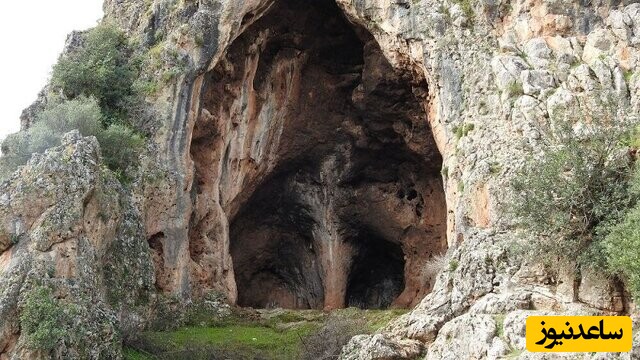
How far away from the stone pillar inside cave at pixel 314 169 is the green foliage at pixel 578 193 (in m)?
11.3

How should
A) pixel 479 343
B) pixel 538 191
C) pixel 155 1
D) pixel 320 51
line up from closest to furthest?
pixel 479 343 → pixel 538 191 → pixel 155 1 → pixel 320 51

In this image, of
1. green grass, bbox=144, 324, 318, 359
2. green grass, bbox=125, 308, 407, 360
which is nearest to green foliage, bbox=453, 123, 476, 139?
green grass, bbox=125, 308, 407, 360

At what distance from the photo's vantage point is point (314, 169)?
37.4m

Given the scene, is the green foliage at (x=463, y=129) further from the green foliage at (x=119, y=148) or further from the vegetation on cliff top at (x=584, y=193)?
the green foliage at (x=119, y=148)

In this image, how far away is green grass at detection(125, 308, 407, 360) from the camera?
2336 centimetres

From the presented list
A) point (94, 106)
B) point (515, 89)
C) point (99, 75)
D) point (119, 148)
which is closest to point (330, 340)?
point (515, 89)

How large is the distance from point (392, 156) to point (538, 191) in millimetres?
17808

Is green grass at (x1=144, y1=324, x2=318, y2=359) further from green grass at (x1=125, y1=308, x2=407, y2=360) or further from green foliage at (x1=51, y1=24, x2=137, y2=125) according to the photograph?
green foliage at (x1=51, y1=24, x2=137, y2=125)

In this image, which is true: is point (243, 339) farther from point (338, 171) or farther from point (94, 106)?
point (338, 171)

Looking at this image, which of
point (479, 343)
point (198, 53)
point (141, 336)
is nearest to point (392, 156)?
point (198, 53)

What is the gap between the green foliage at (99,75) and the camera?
29141mm

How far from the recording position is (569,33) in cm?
2480

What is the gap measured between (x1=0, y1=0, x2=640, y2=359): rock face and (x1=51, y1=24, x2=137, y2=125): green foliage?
1.69 meters

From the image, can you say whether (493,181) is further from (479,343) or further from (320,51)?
(320,51)
